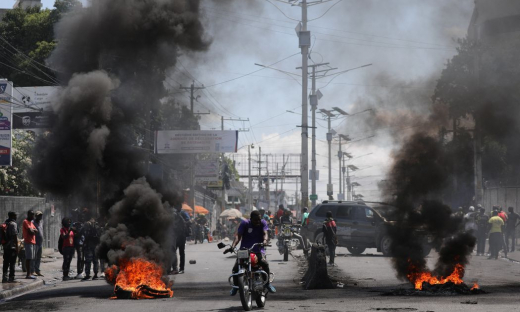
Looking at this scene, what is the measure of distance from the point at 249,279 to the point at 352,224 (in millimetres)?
18022

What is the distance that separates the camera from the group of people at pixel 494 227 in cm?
2844

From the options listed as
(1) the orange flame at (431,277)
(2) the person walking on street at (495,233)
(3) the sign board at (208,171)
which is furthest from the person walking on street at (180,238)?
(3) the sign board at (208,171)

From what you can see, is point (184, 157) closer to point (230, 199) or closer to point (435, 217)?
point (435, 217)

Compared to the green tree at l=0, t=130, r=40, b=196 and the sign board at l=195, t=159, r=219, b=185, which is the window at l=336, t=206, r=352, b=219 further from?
the sign board at l=195, t=159, r=219, b=185

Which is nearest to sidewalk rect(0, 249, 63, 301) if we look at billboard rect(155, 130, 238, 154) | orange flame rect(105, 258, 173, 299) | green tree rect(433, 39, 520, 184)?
orange flame rect(105, 258, 173, 299)

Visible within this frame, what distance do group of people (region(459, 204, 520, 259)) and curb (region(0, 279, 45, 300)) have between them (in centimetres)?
1653

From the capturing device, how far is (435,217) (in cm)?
1628

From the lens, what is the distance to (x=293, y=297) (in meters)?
14.6

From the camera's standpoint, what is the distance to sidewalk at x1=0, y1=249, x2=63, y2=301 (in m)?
16.8

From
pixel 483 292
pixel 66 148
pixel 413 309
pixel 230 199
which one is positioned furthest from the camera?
pixel 230 199

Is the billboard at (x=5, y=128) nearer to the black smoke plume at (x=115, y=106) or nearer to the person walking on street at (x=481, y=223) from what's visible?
the black smoke plume at (x=115, y=106)

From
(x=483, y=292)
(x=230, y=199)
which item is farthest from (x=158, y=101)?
(x=230, y=199)

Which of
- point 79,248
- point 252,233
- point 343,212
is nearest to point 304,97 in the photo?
point 343,212

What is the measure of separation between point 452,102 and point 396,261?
5665 millimetres
